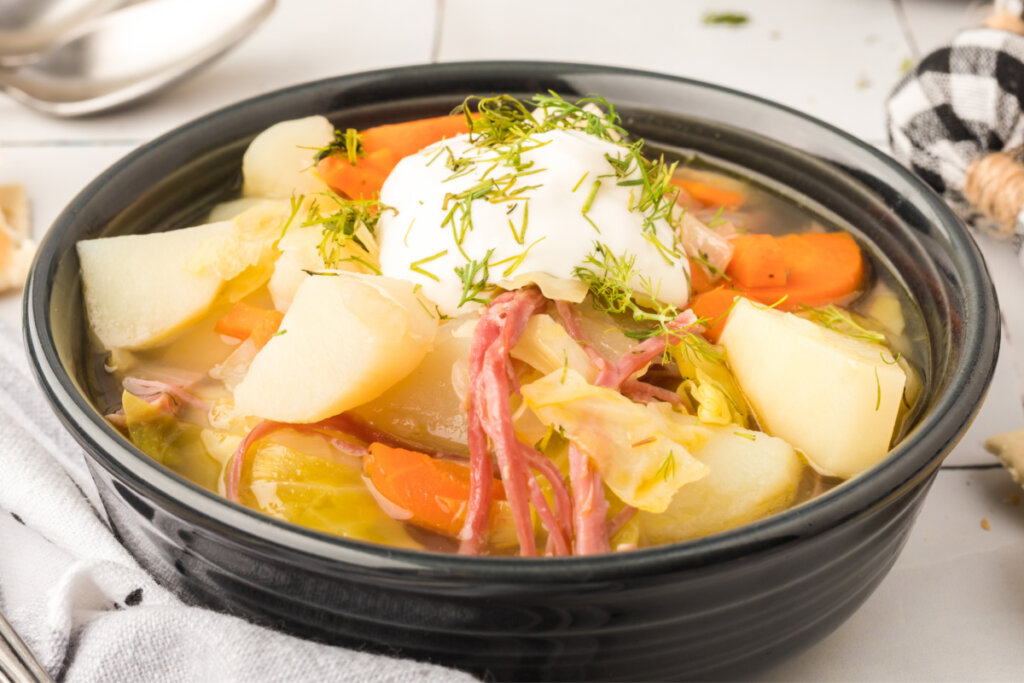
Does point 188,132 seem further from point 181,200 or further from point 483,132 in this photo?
point 483,132

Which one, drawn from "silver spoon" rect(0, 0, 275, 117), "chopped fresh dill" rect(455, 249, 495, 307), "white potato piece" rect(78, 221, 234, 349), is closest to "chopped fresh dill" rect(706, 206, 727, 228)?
"chopped fresh dill" rect(455, 249, 495, 307)

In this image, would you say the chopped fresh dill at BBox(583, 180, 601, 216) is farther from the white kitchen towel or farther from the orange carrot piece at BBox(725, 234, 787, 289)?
the white kitchen towel

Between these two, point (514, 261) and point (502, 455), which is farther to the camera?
point (514, 261)

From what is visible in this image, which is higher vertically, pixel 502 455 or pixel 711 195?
pixel 711 195

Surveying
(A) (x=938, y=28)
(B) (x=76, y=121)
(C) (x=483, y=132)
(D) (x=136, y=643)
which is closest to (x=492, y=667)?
(D) (x=136, y=643)

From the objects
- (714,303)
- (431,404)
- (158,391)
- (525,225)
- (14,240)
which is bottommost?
(14,240)

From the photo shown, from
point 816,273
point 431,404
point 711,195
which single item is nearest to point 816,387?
point 816,273

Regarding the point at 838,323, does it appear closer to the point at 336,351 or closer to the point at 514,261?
the point at 514,261
